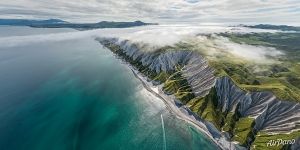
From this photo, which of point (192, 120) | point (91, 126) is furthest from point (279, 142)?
point (91, 126)

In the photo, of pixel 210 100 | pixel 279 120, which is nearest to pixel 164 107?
pixel 210 100

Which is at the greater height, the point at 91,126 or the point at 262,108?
the point at 262,108

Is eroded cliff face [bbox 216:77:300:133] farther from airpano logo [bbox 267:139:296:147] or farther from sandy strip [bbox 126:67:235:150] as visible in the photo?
sandy strip [bbox 126:67:235:150]

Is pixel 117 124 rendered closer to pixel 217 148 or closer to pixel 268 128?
pixel 217 148

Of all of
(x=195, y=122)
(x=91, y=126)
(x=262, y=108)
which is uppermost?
(x=262, y=108)

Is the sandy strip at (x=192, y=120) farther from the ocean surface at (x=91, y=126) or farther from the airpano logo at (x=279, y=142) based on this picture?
the airpano logo at (x=279, y=142)

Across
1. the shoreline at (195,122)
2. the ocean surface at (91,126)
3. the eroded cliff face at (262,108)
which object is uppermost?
the eroded cliff face at (262,108)

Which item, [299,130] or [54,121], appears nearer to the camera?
[299,130]

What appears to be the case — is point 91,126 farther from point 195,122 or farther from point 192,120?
point 195,122

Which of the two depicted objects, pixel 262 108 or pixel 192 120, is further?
pixel 192 120

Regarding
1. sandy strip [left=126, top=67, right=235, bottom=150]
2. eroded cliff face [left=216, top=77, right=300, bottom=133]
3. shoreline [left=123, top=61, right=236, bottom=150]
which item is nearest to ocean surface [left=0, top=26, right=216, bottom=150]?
shoreline [left=123, top=61, right=236, bottom=150]

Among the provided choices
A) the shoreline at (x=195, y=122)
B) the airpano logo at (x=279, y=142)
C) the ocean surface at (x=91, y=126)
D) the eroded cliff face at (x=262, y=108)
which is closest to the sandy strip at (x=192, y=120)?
the shoreline at (x=195, y=122)
